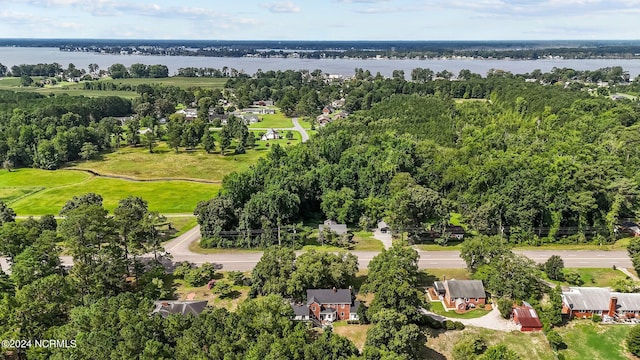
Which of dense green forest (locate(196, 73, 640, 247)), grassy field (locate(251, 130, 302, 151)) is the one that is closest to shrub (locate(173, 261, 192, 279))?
dense green forest (locate(196, 73, 640, 247))

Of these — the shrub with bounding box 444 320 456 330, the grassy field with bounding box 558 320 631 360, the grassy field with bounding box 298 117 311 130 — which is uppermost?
the grassy field with bounding box 298 117 311 130

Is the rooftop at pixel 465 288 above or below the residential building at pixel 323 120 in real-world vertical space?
below

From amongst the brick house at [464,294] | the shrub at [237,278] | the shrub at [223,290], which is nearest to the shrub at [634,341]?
the brick house at [464,294]

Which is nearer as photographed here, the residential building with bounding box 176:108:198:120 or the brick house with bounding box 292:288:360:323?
the brick house with bounding box 292:288:360:323

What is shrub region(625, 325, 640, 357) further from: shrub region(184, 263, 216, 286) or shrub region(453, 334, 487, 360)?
shrub region(184, 263, 216, 286)

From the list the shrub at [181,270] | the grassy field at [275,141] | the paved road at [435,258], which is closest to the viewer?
the shrub at [181,270]

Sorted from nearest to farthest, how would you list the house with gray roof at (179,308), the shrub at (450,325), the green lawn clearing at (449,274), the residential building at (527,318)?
the house with gray roof at (179,308) < the residential building at (527,318) < the shrub at (450,325) < the green lawn clearing at (449,274)

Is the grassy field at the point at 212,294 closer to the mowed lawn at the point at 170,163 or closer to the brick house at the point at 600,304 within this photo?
the brick house at the point at 600,304
